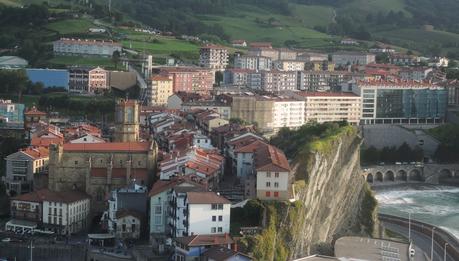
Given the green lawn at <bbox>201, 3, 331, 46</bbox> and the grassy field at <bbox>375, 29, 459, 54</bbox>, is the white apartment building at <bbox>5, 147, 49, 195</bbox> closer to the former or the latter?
the green lawn at <bbox>201, 3, 331, 46</bbox>

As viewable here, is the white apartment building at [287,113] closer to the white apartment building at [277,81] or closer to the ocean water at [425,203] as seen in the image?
the ocean water at [425,203]

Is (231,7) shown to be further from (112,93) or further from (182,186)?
(182,186)

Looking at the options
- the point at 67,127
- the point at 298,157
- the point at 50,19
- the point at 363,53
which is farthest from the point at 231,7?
the point at 298,157

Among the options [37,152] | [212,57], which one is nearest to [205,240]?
[37,152]

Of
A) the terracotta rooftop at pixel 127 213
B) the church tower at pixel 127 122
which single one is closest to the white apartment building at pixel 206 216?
the terracotta rooftop at pixel 127 213

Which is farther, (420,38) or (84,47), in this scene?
(420,38)

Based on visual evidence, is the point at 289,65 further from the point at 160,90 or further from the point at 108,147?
the point at 108,147
